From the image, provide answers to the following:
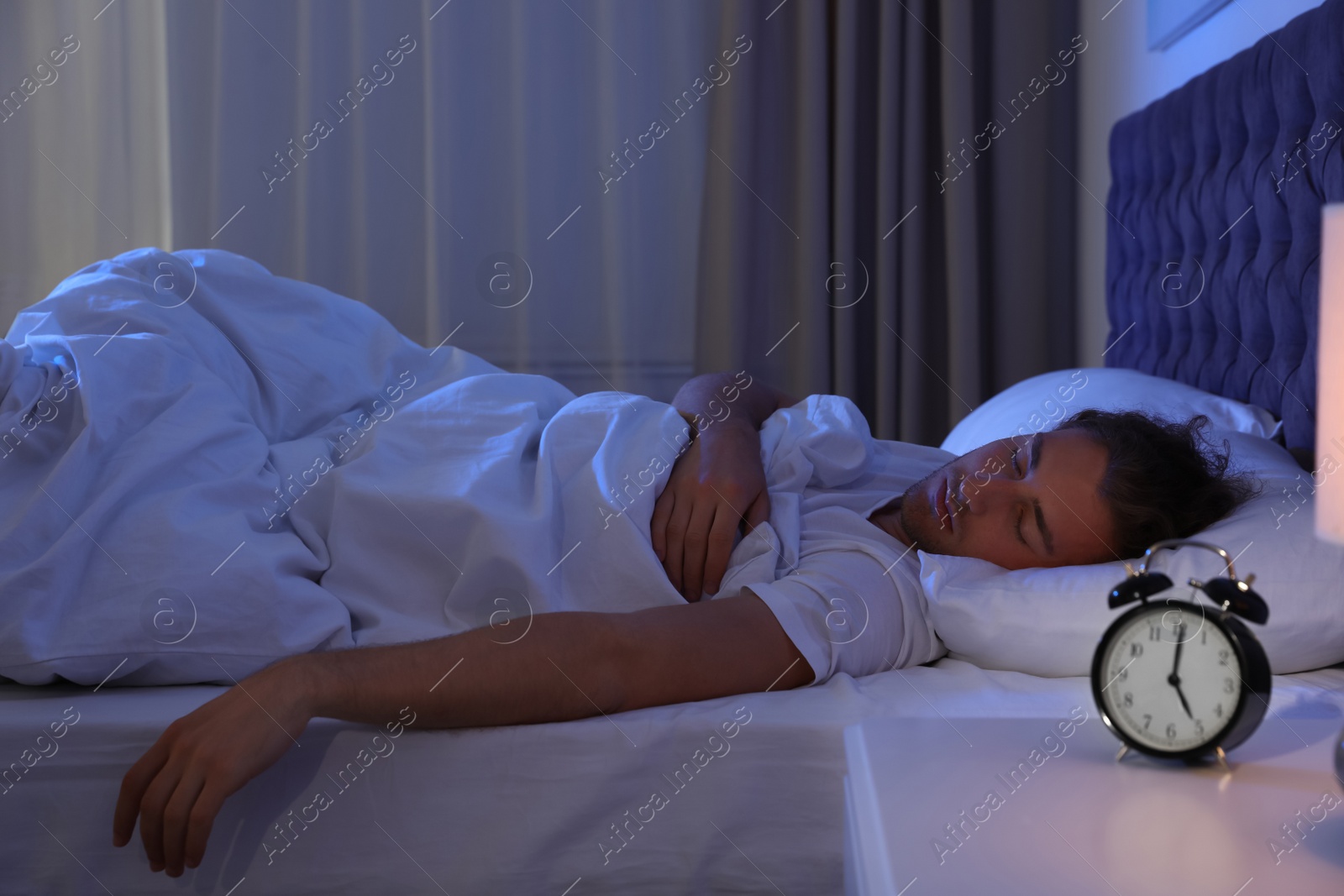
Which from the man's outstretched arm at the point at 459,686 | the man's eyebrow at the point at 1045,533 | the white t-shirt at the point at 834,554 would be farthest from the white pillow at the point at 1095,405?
the man's outstretched arm at the point at 459,686

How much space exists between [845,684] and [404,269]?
1993 mm

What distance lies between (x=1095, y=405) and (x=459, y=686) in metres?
1.11

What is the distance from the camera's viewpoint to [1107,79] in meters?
2.30

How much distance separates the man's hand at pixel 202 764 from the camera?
0.83 metres

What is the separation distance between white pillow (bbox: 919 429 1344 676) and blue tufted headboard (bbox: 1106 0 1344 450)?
334 mm

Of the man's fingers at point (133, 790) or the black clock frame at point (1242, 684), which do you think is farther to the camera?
the man's fingers at point (133, 790)

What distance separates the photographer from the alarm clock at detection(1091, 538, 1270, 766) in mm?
701

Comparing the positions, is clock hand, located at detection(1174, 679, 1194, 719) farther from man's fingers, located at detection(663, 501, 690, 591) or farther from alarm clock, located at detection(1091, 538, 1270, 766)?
man's fingers, located at detection(663, 501, 690, 591)

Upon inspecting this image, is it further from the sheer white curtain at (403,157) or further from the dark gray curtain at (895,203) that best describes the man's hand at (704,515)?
the sheer white curtain at (403,157)

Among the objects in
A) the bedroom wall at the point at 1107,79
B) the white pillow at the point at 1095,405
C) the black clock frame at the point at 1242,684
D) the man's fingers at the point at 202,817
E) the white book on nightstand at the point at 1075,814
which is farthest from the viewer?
the bedroom wall at the point at 1107,79

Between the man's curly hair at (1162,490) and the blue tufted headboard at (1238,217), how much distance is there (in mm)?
216

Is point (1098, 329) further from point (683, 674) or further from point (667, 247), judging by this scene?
point (683, 674)

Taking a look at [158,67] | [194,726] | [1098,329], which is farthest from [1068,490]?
[158,67]

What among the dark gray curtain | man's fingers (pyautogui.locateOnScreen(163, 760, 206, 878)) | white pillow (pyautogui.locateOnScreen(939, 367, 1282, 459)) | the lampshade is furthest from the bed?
the dark gray curtain
